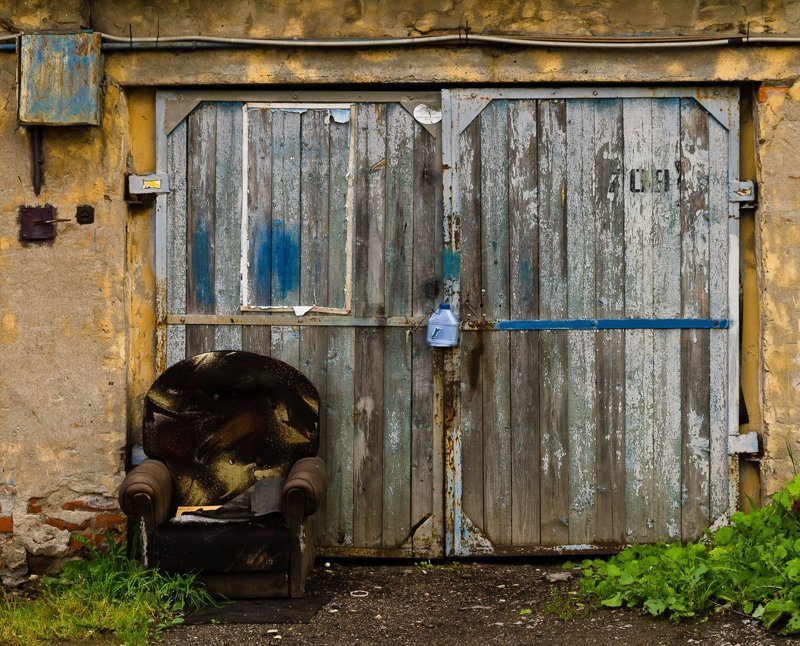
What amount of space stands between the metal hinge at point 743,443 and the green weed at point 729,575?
1.31ft

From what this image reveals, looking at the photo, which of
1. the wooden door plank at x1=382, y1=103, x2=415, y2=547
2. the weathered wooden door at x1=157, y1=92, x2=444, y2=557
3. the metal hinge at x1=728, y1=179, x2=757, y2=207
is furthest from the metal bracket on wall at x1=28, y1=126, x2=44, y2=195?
the metal hinge at x1=728, y1=179, x2=757, y2=207

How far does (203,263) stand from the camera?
514 centimetres

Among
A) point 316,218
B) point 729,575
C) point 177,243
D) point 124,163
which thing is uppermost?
point 124,163

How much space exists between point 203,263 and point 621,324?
209 centimetres

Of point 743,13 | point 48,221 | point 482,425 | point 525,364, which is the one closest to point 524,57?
point 743,13

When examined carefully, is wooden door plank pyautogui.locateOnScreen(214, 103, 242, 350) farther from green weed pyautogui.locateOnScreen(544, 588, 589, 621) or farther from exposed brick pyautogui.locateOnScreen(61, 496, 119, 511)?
green weed pyautogui.locateOnScreen(544, 588, 589, 621)

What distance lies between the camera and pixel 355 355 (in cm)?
514

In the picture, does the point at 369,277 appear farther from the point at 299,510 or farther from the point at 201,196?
the point at 299,510

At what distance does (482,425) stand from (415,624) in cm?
117

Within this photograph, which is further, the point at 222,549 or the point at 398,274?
the point at 398,274

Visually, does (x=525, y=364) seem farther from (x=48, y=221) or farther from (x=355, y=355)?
(x=48, y=221)

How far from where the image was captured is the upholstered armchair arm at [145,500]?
4.36 metres

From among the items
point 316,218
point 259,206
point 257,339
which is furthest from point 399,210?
point 257,339

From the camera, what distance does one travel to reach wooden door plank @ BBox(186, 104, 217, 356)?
5.13 metres
